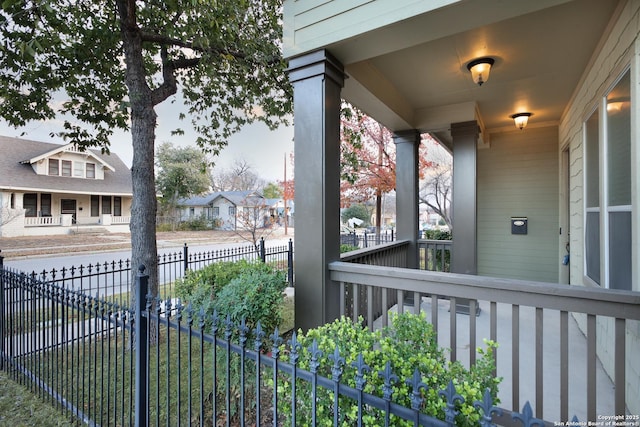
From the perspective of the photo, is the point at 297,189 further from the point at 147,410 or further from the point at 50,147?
the point at 50,147

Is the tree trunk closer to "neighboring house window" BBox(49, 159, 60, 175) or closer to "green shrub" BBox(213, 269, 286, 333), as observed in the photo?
"green shrub" BBox(213, 269, 286, 333)

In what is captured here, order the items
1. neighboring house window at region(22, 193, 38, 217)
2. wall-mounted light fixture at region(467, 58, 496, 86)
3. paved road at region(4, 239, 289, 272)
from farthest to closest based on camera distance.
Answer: neighboring house window at region(22, 193, 38, 217), paved road at region(4, 239, 289, 272), wall-mounted light fixture at region(467, 58, 496, 86)

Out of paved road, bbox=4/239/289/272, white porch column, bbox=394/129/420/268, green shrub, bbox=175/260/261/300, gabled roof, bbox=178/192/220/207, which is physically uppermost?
gabled roof, bbox=178/192/220/207

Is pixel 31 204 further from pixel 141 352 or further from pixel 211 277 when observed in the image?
pixel 141 352

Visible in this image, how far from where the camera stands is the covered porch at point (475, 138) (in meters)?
2.08

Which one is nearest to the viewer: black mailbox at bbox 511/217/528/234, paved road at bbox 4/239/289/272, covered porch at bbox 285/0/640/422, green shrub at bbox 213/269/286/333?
covered porch at bbox 285/0/640/422

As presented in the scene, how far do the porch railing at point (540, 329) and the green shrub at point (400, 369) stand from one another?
504mm

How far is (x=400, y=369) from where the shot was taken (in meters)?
1.44

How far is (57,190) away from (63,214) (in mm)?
2146

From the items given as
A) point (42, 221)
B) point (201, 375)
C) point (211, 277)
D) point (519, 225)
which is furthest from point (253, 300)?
point (42, 221)

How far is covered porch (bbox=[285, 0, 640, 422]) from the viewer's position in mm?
2082

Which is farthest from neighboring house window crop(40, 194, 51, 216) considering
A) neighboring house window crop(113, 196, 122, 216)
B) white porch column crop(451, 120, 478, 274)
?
white porch column crop(451, 120, 478, 274)

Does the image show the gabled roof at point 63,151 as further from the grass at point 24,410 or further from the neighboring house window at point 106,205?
the grass at point 24,410

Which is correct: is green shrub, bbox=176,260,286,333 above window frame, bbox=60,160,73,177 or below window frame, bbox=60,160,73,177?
below
